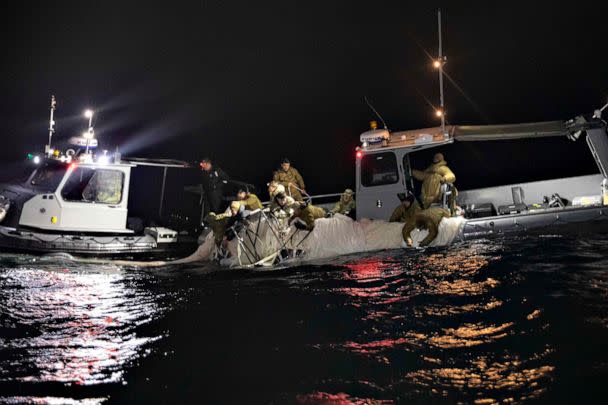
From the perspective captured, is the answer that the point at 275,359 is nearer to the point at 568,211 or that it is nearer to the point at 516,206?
the point at 568,211

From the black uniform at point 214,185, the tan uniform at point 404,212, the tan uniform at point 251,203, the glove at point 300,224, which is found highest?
the black uniform at point 214,185

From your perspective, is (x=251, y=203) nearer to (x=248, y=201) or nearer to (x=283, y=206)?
(x=248, y=201)

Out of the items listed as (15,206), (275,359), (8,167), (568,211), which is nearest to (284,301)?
(275,359)

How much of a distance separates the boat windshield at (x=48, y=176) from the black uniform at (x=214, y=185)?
11.8 ft

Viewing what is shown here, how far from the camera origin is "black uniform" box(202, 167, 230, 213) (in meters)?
12.8

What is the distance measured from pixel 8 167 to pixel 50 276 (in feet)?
252

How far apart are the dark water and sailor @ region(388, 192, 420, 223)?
2.56 meters

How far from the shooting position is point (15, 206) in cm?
1148

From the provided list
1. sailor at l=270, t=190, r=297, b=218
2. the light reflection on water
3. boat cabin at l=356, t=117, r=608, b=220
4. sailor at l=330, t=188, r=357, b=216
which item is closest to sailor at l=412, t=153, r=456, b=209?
boat cabin at l=356, t=117, r=608, b=220

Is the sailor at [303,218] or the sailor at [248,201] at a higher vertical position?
the sailor at [248,201]

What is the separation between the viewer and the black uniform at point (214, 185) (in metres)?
12.8

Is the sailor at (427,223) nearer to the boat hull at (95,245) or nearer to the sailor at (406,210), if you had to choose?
the sailor at (406,210)

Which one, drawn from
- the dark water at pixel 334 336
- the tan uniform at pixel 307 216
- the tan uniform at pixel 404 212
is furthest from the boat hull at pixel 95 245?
the tan uniform at pixel 404 212

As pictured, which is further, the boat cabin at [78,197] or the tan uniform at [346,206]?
the tan uniform at [346,206]
